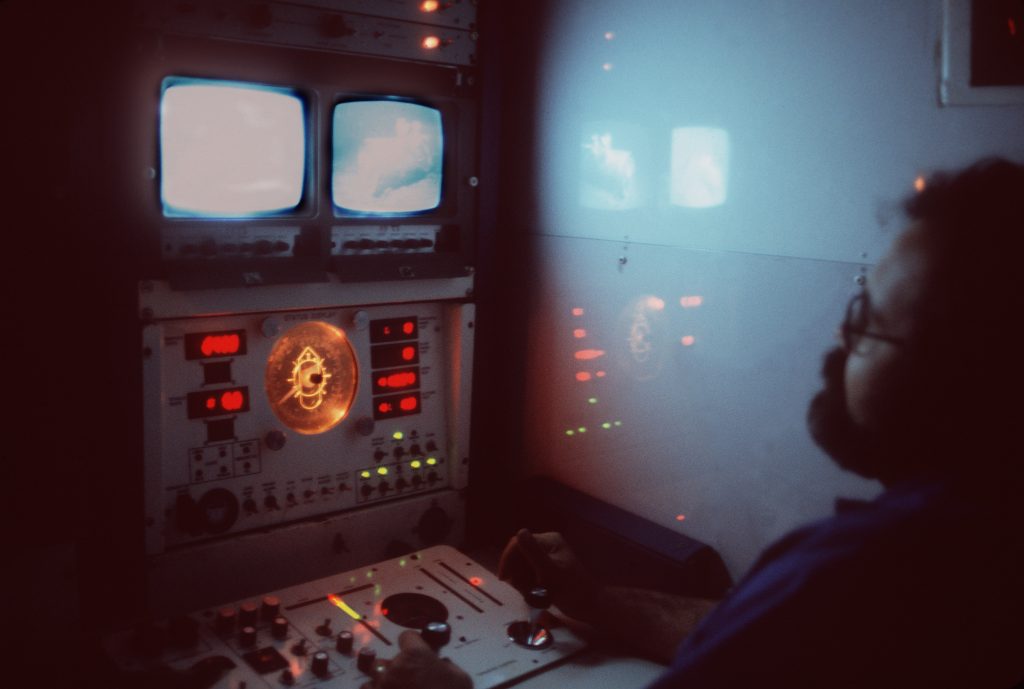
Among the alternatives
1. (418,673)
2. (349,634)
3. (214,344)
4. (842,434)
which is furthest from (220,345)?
(842,434)

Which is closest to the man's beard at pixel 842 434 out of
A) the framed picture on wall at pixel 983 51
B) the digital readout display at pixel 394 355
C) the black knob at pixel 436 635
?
the framed picture on wall at pixel 983 51

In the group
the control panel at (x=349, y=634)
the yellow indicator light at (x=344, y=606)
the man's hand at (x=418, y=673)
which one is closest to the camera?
the man's hand at (x=418, y=673)

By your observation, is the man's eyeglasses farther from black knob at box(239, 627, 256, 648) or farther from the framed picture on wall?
black knob at box(239, 627, 256, 648)

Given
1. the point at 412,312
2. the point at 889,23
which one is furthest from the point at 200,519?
the point at 889,23

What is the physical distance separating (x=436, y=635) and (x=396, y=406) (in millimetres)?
622

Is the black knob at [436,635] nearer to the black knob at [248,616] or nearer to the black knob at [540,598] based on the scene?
the black knob at [540,598]

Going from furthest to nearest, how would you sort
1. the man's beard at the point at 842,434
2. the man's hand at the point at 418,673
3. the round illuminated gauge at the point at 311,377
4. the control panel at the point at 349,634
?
the round illuminated gauge at the point at 311,377
the control panel at the point at 349,634
the man's hand at the point at 418,673
the man's beard at the point at 842,434

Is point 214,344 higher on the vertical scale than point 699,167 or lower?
lower

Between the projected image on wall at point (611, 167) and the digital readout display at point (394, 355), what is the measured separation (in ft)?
1.82

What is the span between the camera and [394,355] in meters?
2.12

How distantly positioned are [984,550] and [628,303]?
1.15 metres

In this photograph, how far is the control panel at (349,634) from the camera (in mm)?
1566

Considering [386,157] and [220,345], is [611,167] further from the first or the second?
[220,345]

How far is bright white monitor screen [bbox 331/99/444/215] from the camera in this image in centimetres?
197
